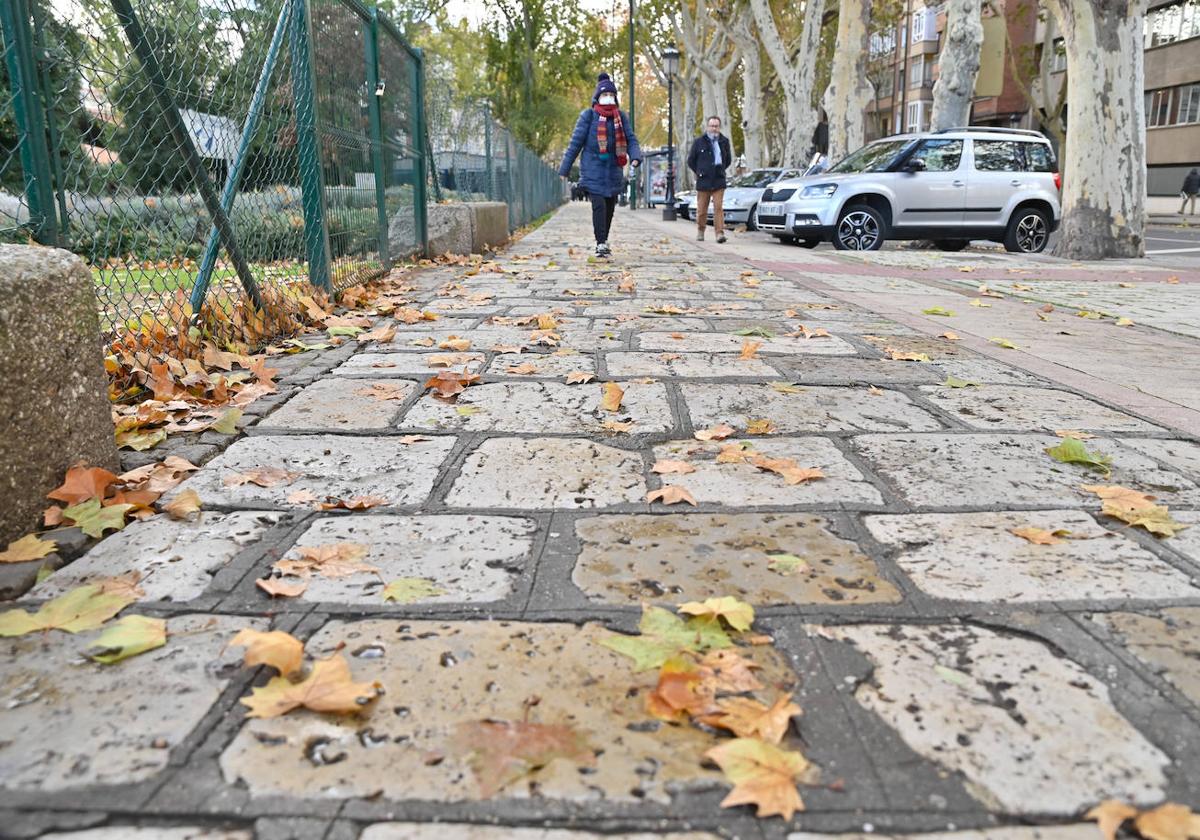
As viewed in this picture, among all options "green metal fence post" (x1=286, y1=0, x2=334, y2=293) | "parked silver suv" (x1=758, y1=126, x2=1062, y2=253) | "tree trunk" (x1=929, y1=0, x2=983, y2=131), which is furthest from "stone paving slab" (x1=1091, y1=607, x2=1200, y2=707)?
"tree trunk" (x1=929, y1=0, x2=983, y2=131)

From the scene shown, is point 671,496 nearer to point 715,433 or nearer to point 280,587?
point 715,433

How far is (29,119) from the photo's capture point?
9.75 feet

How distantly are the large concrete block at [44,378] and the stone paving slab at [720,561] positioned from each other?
4.42 ft

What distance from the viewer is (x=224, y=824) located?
4.30ft

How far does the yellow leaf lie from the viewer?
6.14 ft

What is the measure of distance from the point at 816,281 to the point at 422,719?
Answer: 7.79 metres

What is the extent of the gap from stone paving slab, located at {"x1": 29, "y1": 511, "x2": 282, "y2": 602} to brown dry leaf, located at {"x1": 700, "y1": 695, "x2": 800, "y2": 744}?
118cm

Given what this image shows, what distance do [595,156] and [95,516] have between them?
346 inches

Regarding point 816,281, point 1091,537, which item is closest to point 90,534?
point 1091,537

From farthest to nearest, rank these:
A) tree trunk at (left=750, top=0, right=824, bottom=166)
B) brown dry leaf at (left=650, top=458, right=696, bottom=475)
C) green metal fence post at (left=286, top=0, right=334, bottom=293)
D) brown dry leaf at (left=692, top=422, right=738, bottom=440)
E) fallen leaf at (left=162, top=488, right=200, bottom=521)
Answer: tree trunk at (left=750, top=0, right=824, bottom=166) < green metal fence post at (left=286, top=0, right=334, bottom=293) < brown dry leaf at (left=692, top=422, right=738, bottom=440) < brown dry leaf at (left=650, top=458, right=696, bottom=475) < fallen leaf at (left=162, top=488, right=200, bottom=521)

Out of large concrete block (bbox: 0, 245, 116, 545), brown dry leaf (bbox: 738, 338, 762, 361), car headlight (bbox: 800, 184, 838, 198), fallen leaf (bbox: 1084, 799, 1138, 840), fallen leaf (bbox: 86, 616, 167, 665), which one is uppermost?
car headlight (bbox: 800, 184, 838, 198)

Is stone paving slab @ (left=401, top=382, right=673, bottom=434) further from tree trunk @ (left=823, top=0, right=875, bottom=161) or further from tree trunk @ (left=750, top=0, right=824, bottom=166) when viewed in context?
tree trunk @ (left=750, top=0, right=824, bottom=166)

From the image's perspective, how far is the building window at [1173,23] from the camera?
3309cm

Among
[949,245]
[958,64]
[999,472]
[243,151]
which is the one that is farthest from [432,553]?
[949,245]
